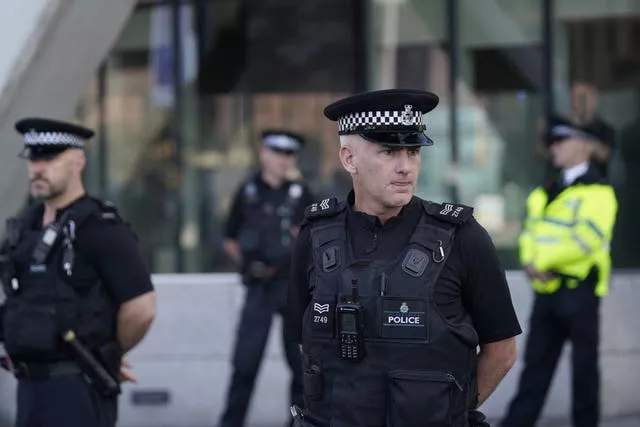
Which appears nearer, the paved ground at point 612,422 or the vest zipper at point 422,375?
the vest zipper at point 422,375

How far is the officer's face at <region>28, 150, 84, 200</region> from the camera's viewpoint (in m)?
4.76

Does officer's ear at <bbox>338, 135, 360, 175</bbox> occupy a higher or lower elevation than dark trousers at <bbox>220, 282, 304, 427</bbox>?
higher

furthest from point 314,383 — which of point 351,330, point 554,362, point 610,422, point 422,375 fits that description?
point 610,422

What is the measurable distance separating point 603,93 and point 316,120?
2031 mm

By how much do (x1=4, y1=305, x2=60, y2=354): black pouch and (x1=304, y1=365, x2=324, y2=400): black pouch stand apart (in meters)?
1.50

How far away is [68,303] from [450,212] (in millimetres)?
1815

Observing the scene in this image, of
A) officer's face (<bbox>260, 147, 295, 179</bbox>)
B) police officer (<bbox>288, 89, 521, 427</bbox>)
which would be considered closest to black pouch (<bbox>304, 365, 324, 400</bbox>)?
police officer (<bbox>288, 89, 521, 427</bbox>)

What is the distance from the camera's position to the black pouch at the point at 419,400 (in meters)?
3.21

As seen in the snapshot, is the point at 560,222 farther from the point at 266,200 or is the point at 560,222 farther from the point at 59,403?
the point at 59,403

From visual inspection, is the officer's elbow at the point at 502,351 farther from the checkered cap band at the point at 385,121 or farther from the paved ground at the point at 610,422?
the paved ground at the point at 610,422

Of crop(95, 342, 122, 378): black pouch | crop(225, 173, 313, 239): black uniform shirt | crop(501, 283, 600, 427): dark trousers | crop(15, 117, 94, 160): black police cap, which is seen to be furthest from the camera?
crop(225, 173, 313, 239): black uniform shirt

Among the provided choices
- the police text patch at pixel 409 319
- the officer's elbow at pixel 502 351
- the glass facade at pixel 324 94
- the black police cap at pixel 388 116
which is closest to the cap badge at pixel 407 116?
the black police cap at pixel 388 116

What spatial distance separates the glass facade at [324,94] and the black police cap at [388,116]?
5.06 metres

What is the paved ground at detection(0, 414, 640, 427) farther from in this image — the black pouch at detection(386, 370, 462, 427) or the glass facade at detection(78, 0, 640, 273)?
the black pouch at detection(386, 370, 462, 427)
